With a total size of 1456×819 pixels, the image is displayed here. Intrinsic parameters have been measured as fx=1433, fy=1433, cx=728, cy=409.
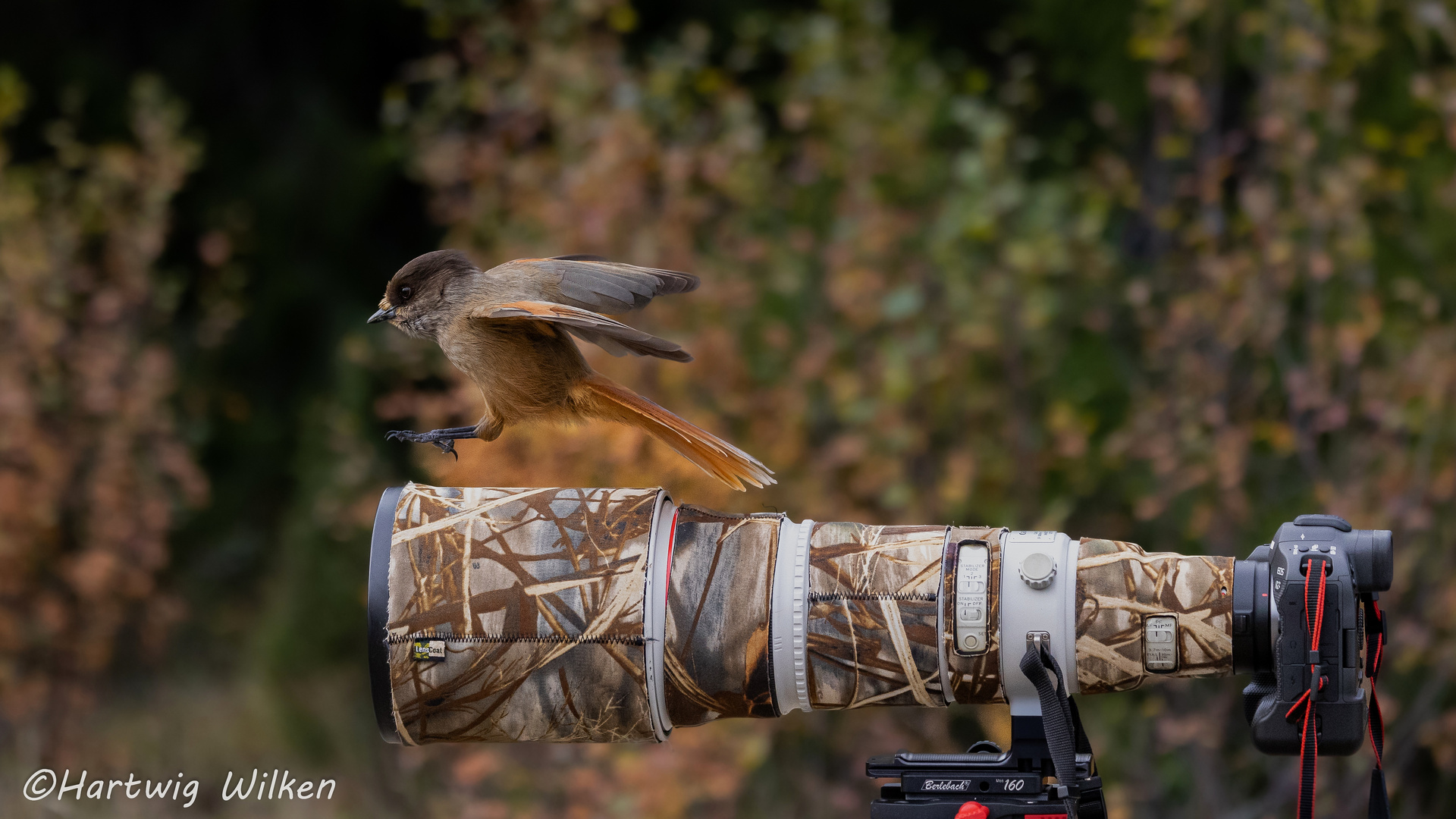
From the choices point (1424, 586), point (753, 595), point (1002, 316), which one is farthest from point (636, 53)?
point (753, 595)

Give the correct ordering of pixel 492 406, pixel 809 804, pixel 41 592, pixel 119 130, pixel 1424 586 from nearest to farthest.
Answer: pixel 492 406
pixel 1424 586
pixel 809 804
pixel 41 592
pixel 119 130

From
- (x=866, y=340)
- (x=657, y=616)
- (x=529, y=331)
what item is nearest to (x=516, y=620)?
(x=657, y=616)

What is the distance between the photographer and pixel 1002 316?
374 cm

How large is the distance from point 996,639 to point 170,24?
619 cm

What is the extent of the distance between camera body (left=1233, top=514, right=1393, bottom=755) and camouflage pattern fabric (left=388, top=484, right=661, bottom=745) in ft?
2.19

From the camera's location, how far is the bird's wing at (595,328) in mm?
1556

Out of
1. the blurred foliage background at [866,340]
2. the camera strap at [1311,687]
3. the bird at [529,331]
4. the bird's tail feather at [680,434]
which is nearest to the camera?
the camera strap at [1311,687]

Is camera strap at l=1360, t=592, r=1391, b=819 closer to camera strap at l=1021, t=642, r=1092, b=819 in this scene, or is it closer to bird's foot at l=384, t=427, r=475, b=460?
camera strap at l=1021, t=642, r=1092, b=819

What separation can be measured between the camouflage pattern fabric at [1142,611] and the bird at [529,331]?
430 millimetres

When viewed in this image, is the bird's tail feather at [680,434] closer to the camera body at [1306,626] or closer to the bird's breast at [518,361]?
the bird's breast at [518,361]

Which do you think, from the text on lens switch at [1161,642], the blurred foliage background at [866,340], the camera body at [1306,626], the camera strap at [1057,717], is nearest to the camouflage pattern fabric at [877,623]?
the camera strap at [1057,717]

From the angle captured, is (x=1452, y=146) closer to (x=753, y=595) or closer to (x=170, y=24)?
(x=753, y=595)

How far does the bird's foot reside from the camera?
185 centimetres

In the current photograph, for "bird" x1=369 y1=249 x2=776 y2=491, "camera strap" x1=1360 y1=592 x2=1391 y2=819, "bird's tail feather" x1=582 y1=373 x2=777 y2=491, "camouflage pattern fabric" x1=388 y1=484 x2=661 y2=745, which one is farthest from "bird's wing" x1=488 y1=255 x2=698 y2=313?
"camera strap" x1=1360 y1=592 x2=1391 y2=819
